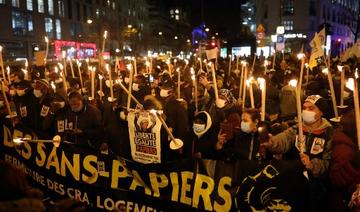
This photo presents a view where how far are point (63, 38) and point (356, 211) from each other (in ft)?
176

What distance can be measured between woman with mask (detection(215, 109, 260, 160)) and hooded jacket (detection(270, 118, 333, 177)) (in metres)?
0.22

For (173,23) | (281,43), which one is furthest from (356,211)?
(173,23)

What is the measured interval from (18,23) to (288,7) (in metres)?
37.5

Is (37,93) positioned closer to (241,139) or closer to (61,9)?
(241,139)

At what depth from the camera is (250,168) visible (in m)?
3.94

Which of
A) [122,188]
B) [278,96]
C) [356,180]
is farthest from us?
[278,96]

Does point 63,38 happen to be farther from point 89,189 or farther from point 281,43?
point 89,189

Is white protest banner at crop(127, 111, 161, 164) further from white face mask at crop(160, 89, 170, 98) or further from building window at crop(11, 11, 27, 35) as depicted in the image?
building window at crop(11, 11, 27, 35)

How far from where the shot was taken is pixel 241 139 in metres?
4.80

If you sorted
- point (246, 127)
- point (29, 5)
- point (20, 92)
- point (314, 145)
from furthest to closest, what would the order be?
point (29, 5), point (20, 92), point (246, 127), point (314, 145)

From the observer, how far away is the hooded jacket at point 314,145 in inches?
156

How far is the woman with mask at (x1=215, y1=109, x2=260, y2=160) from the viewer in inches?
186

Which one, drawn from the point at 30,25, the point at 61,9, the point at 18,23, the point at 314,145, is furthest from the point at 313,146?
the point at 61,9

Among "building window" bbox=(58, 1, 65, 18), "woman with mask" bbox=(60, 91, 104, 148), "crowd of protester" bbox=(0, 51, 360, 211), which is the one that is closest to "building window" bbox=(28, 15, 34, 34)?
"building window" bbox=(58, 1, 65, 18)
